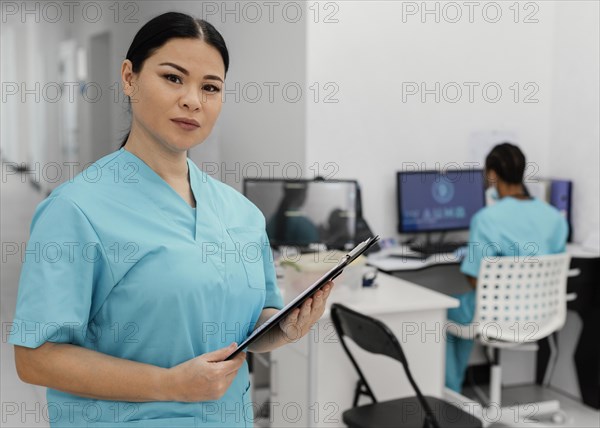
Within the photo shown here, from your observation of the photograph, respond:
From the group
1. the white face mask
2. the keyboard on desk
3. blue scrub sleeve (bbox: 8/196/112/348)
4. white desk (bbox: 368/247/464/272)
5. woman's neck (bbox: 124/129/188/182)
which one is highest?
woman's neck (bbox: 124/129/188/182)

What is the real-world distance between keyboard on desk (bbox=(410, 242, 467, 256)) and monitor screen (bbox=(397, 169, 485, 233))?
0.31 ft

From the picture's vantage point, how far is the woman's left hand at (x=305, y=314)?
50.7 inches

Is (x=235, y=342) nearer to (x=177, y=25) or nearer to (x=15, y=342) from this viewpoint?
(x=15, y=342)

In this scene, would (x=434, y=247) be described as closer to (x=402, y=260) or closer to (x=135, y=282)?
(x=402, y=260)

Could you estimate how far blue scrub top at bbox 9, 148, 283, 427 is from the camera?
1.15 meters

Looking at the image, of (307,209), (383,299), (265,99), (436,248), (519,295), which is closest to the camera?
(383,299)

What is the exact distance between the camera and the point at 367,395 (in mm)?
2754

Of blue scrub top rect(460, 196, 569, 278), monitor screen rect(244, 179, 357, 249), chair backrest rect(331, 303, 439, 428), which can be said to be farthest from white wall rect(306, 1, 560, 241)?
chair backrest rect(331, 303, 439, 428)

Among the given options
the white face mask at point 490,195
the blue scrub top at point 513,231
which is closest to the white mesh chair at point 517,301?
the blue scrub top at point 513,231

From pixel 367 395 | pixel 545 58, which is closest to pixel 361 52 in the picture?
pixel 545 58

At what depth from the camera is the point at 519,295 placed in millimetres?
3305

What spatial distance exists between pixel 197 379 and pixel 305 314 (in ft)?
0.80

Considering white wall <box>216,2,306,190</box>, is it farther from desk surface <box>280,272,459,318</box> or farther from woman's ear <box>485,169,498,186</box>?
desk surface <box>280,272,459,318</box>

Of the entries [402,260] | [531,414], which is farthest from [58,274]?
[531,414]
